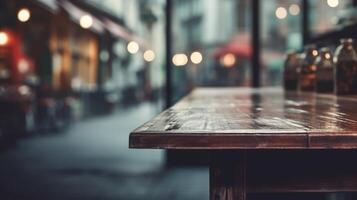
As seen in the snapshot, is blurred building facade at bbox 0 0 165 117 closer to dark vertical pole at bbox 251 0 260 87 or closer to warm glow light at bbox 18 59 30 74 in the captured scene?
warm glow light at bbox 18 59 30 74

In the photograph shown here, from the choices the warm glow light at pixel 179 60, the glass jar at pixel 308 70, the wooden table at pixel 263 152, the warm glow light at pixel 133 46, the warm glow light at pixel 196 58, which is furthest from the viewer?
the warm glow light at pixel 133 46

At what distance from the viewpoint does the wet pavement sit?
427cm

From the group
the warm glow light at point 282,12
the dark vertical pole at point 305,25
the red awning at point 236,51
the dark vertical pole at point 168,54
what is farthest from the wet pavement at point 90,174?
the warm glow light at point 282,12

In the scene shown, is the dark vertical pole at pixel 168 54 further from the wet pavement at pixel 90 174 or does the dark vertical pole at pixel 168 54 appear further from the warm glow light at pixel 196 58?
the warm glow light at pixel 196 58

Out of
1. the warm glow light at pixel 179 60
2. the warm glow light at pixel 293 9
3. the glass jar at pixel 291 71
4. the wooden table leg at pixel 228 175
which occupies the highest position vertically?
the warm glow light at pixel 293 9

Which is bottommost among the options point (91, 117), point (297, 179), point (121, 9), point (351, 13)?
point (91, 117)

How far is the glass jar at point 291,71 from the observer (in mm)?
→ 3318

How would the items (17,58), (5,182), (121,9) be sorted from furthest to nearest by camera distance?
(121,9) < (17,58) < (5,182)

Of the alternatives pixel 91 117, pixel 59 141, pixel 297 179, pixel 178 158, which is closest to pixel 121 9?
pixel 91 117

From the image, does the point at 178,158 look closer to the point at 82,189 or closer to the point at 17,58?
the point at 82,189

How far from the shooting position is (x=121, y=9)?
13.8 meters

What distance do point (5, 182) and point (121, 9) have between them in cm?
953

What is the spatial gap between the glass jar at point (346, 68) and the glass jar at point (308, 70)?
499mm

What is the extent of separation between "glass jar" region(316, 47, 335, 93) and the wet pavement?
5.47ft
